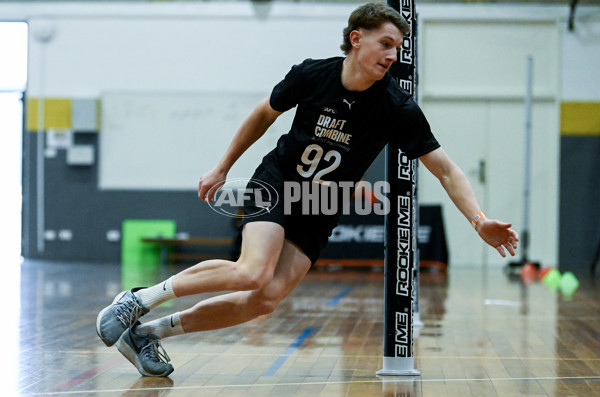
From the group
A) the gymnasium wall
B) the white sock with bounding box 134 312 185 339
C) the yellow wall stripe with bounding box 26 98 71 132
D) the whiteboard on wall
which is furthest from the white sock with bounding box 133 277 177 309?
the yellow wall stripe with bounding box 26 98 71 132

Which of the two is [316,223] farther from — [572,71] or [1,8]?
[1,8]

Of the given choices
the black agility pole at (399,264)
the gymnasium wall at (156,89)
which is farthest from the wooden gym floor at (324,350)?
the gymnasium wall at (156,89)

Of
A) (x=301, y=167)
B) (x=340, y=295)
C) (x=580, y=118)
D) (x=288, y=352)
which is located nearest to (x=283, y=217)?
(x=301, y=167)

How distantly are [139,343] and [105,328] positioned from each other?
0.21m

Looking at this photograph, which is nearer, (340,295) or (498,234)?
(498,234)

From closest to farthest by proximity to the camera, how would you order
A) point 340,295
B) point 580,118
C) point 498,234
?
point 498,234 → point 340,295 → point 580,118

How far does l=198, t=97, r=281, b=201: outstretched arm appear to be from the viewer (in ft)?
10.8

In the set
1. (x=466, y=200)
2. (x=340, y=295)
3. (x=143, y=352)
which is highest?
(x=466, y=200)

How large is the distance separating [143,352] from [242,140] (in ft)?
3.38

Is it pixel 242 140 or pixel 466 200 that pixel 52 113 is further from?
pixel 466 200

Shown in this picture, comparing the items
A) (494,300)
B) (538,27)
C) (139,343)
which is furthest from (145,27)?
(139,343)

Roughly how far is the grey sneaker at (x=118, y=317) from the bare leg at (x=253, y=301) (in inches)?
8.8

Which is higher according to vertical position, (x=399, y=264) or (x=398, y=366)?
(x=399, y=264)

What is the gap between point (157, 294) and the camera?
10.6ft
